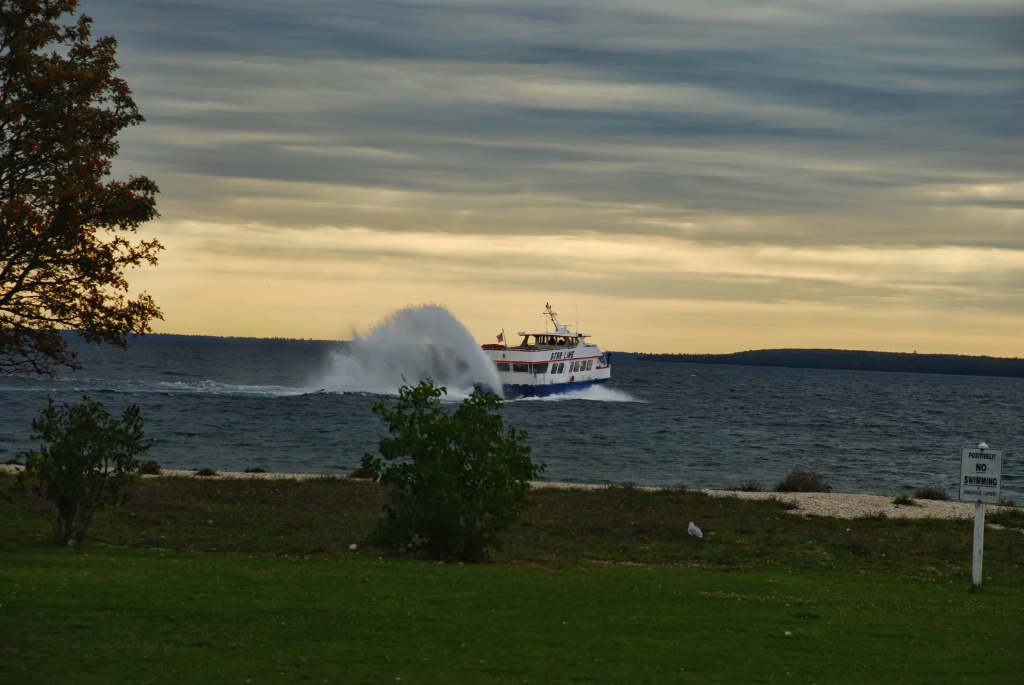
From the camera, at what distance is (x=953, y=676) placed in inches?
456

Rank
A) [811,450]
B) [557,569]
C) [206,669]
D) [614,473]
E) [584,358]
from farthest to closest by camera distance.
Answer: [584,358] → [811,450] → [614,473] → [557,569] → [206,669]

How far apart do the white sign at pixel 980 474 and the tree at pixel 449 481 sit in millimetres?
7101

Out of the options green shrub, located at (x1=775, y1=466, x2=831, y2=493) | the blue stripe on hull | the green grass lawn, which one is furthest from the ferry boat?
the green grass lawn

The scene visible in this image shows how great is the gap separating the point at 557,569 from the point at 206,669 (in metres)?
9.00

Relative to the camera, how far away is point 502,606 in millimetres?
14438

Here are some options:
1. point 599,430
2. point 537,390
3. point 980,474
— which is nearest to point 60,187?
point 980,474

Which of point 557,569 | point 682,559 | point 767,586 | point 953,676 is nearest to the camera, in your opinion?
point 953,676

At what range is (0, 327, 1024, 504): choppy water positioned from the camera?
49.7 meters

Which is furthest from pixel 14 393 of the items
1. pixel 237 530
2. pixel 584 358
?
pixel 237 530

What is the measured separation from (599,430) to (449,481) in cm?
5337

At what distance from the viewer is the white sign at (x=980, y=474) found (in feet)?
57.4

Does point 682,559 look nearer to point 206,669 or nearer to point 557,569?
point 557,569

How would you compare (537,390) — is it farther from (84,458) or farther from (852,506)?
(84,458)

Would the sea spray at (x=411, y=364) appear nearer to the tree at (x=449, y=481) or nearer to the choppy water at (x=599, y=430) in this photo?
the choppy water at (x=599, y=430)
